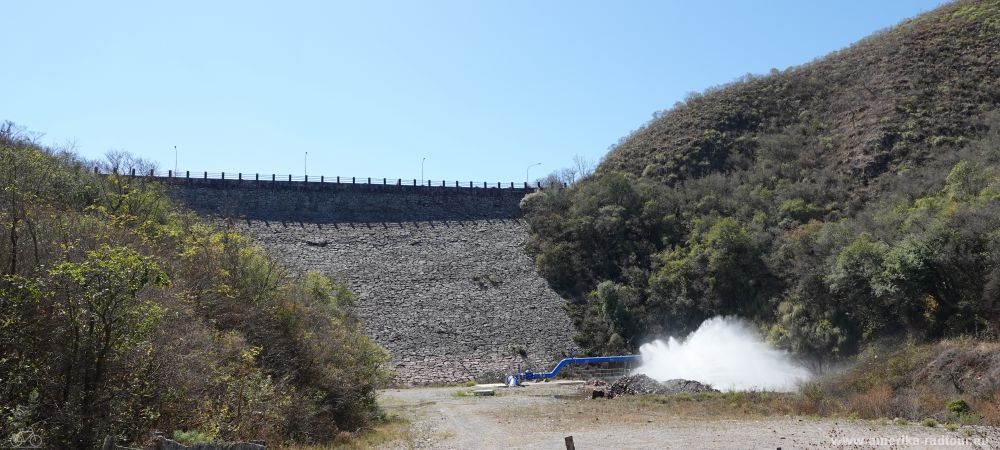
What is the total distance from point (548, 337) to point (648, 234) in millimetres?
11790

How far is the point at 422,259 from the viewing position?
156 feet

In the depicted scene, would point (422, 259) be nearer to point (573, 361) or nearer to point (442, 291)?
point (442, 291)

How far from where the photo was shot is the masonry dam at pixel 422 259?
39.5 metres

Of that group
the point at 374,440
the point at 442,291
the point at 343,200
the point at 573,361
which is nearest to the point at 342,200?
the point at 343,200

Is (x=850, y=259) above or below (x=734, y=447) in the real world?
above

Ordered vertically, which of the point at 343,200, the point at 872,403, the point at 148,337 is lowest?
the point at 872,403

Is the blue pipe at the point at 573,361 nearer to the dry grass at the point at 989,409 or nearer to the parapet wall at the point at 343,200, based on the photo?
the parapet wall at the point at 343,200

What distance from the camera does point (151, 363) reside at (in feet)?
36.1

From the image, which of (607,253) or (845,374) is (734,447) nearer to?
(845,374)

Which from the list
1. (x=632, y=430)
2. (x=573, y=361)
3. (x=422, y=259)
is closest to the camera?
(x=632, y=430)

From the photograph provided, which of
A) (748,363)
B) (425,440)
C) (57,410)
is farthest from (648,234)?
(57,410)

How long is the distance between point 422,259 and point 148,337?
36388 millimetres

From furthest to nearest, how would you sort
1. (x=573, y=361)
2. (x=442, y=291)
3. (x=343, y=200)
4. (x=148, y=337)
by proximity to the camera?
(x=343, y=200), (x=442, y=291), (x=573, y=361), (x=148, y=337)

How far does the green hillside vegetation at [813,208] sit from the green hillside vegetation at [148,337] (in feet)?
73.7
